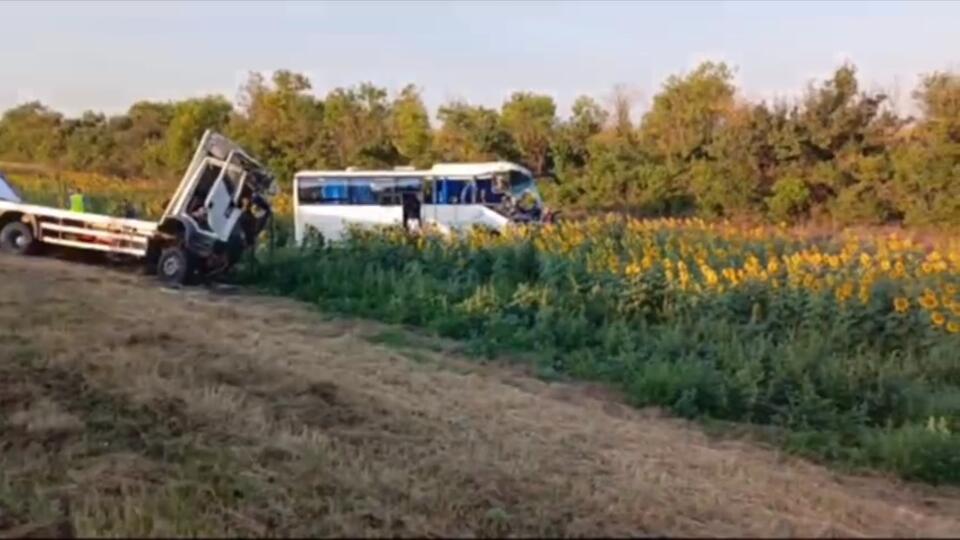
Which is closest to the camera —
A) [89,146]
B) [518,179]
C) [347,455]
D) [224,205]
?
[347,455]

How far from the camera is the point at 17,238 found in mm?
15609

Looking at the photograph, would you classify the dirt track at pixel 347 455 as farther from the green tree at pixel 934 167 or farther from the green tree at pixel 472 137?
the green tree at pixel 472 137

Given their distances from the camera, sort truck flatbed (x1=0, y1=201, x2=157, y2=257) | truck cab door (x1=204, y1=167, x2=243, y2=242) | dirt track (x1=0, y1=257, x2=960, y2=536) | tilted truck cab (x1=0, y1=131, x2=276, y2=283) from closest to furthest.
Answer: dirt track (x1=0, y1=257, x2=960, y2=536)
tilted truck cab (x1=0, y1=131, x2=276, y2=283)
truck cab door (x1=204, y1=167, x2=243, y2=242)
truck flatbed (x1=0, y1=201, x2=157, y2=257)

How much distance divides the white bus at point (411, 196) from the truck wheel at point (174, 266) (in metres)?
9.07

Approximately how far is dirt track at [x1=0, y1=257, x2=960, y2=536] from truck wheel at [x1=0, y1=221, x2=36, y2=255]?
7493 millimetres

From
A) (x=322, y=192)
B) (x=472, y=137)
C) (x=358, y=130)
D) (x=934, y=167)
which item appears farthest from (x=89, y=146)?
(x=934, y=167)

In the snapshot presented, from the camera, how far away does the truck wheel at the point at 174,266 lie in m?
13.8

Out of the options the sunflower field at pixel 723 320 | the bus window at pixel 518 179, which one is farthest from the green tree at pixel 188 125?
the sunflower field at pixel 723 320

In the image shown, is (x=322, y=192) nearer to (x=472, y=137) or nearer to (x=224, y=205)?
(x=224, y=205)

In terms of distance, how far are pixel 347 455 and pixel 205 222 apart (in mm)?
10132

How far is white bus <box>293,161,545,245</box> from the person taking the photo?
23328mm

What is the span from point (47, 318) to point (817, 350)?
6.11m

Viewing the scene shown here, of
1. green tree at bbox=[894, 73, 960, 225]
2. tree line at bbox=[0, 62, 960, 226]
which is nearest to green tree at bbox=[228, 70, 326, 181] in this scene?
tree line at bbox=[0, 62, 960, 226]

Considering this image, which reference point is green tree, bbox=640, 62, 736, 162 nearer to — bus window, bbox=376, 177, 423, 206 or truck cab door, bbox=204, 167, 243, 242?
bus window, bbox=376, 177, 423, 206
